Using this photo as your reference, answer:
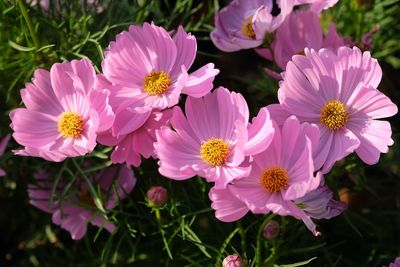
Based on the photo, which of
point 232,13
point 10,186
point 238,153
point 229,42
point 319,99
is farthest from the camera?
point 10,186

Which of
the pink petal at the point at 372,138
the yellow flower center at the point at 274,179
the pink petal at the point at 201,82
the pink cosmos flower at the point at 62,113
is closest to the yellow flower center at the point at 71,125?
the pink cosmos flower at the point at 62,113

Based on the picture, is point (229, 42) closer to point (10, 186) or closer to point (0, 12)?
point (0, 12)

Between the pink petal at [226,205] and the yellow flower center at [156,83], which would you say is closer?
the pink petal at [226,205]

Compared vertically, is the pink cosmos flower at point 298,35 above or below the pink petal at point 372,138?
above

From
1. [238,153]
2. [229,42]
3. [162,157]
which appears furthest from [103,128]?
[229,42]

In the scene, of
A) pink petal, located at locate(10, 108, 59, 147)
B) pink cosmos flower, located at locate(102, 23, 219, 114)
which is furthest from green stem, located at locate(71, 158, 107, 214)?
pink cosmos flower, located at locate(102, 23, 219, 114)

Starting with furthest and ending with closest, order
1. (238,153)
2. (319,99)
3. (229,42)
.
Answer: (229,42)
(319,99)
(238,153)

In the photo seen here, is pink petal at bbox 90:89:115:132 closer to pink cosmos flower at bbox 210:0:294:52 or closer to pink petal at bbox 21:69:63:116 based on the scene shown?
pink petal at bbox 21:69:63:116

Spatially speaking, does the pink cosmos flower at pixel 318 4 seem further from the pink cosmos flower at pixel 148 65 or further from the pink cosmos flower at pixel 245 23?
the pink cosmos flower at pixel 148 65
